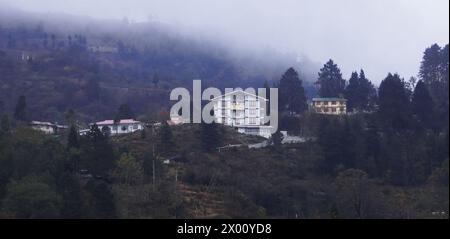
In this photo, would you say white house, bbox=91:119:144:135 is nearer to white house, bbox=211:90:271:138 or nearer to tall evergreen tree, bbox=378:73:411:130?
white house, bbox=211:90:271:138

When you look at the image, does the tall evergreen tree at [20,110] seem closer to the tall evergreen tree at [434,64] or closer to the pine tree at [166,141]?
the pine tree at [166,141]

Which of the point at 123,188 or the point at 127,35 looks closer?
the point at 123,188

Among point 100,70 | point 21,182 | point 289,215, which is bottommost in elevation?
point 289,215

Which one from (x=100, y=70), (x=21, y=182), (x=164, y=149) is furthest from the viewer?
(x=100, y=70)

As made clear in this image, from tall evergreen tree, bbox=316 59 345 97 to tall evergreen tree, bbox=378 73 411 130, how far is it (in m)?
5.52

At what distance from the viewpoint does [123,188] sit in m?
13.3

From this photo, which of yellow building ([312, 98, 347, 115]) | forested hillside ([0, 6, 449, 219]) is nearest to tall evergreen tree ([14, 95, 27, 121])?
forested hillside ([0, 6, 449, 219])

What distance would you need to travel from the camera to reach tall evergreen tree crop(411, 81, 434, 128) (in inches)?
634

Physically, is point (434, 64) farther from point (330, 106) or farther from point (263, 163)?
point (263, 163)

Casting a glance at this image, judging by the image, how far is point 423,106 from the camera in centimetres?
1653

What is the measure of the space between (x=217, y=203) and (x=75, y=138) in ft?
11.2

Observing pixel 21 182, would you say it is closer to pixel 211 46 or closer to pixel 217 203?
pixel 217 203

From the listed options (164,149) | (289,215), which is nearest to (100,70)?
(164,149)

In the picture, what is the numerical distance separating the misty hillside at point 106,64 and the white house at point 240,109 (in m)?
2.67
